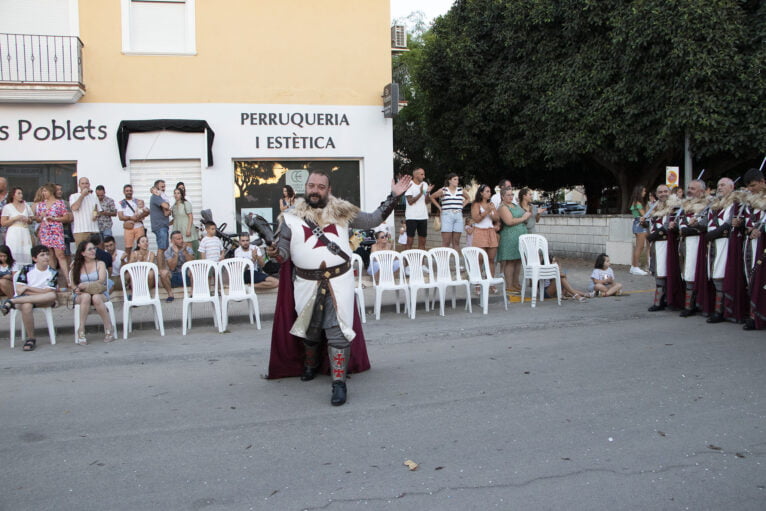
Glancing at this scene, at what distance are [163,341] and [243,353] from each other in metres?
1.52

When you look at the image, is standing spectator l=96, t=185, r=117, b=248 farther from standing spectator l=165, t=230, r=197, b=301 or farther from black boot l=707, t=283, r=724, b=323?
black boot l=707, t=283, r=724, b=323

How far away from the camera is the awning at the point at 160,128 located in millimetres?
14320

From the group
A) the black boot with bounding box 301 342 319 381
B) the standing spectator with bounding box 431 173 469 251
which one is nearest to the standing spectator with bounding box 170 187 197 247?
the standing spectator with bounding box 431 173 469 251

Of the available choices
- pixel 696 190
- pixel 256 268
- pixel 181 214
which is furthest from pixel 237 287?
pixel 696 190

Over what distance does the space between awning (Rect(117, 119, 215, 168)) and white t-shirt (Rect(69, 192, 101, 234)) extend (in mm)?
1718

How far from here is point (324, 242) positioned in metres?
5.90

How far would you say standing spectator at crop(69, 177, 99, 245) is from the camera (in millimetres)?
12789

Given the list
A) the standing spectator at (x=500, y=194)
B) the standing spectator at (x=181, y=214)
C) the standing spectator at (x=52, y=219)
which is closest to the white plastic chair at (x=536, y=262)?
the standing spectator at (x=500, y=194)

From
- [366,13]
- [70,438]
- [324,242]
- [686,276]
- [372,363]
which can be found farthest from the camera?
[366,13]

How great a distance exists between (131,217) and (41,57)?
4.06m

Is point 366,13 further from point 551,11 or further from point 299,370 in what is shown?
point 299,370

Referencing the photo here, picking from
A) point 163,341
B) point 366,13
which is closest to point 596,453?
point 163,341

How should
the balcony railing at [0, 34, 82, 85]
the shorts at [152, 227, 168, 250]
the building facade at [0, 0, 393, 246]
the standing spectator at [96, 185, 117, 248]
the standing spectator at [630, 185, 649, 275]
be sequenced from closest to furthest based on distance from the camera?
the standing spectator at [96, 185, 117, 248], the shorts at [152, 227, 168, 250], the balcony railing at [0, 34, 82, 85], the building facade at [0, 0, 393, 246], the standing spectator at [630, 185, 649, 275]

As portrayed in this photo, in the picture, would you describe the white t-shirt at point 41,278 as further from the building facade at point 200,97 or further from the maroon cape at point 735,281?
the maroon cape at point 735,281
